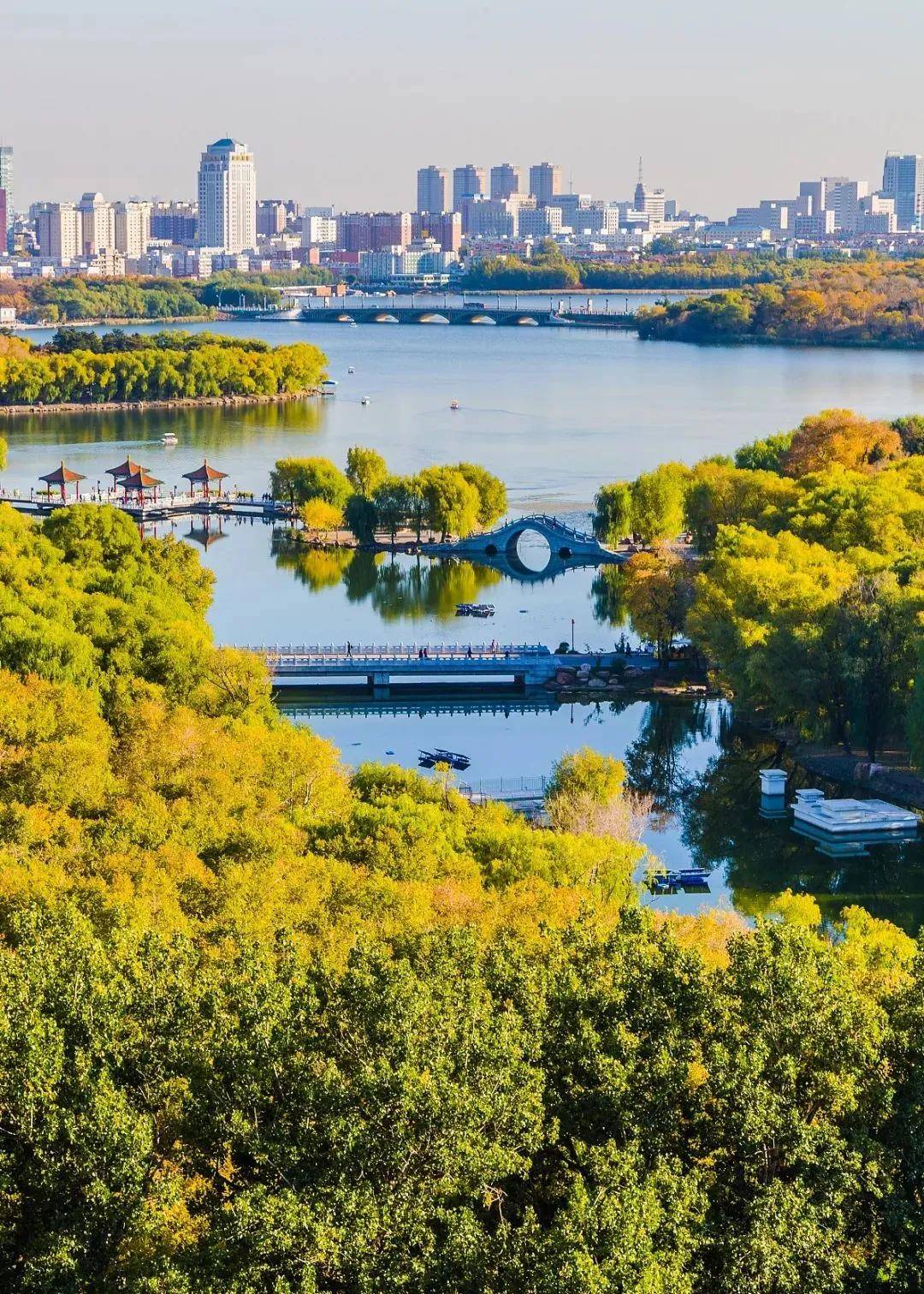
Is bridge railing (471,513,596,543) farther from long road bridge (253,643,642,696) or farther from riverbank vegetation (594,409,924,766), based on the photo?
long road bridge (253,643,642,696)

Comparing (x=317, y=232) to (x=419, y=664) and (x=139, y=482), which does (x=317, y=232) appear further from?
(x=419, y=664)

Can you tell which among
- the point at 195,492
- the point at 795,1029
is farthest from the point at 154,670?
the point at 195,492

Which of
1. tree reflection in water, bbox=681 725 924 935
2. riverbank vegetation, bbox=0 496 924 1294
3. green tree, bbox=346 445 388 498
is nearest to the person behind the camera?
riverbank vegetation, bbox=0 496 924 1294

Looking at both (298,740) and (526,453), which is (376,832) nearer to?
(298,740)

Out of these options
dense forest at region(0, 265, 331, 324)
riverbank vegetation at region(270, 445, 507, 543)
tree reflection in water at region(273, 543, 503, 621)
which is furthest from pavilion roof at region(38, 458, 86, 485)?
dense forest at region(0, 265, 331, 324)

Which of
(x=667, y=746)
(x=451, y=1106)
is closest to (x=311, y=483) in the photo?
(x=667, y=746)

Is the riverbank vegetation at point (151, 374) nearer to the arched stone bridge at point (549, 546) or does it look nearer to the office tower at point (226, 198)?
the arched stone bridge at point (549, 546)

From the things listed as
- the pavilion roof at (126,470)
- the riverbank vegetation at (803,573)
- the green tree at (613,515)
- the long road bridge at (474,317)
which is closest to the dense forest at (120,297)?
the long road bridge at (474,317)
